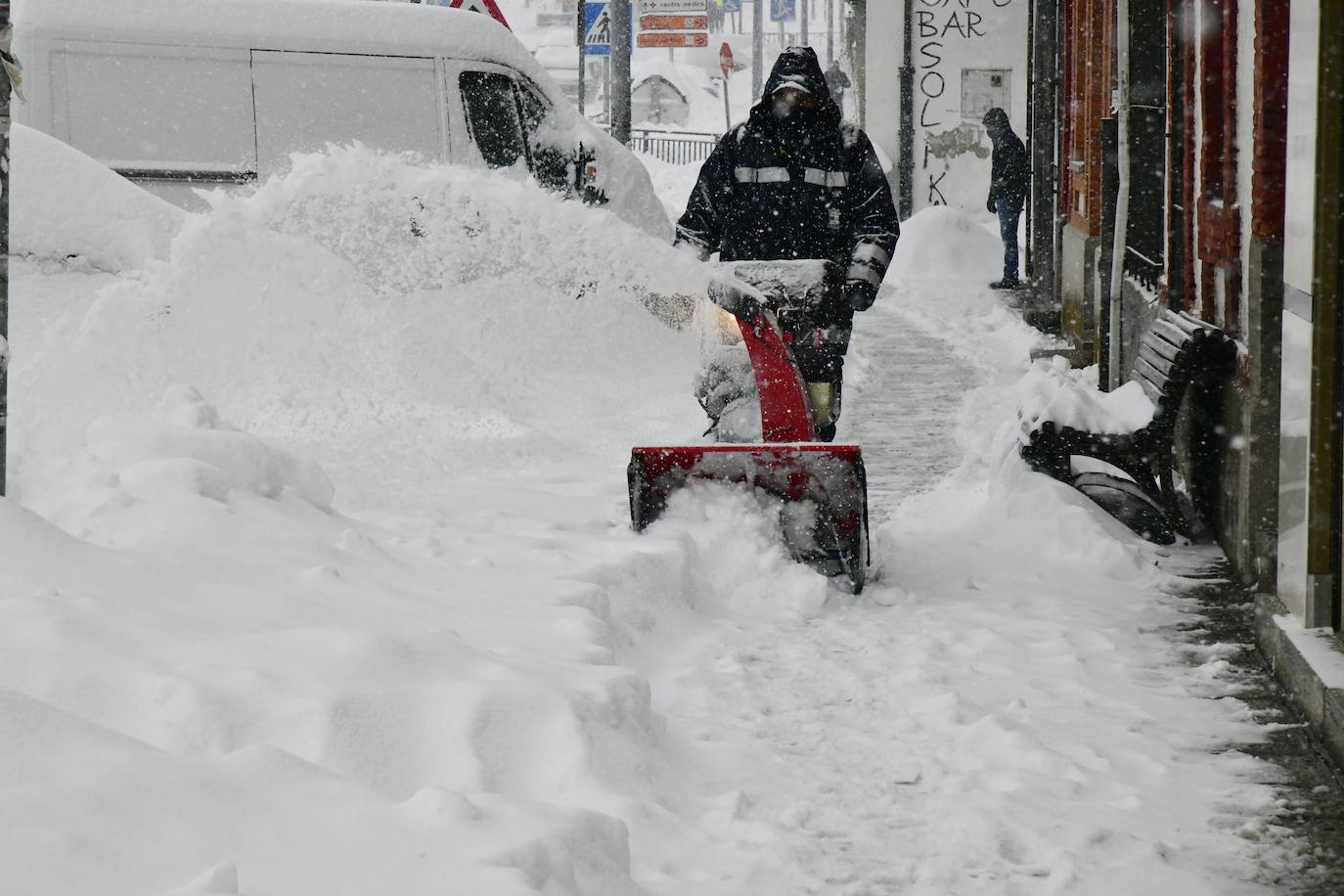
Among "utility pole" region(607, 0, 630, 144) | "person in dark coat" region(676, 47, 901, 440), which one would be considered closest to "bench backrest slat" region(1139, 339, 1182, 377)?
"person in dark coat" region(676, 47, 901, 440)

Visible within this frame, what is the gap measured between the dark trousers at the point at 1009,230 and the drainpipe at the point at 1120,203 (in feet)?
23.2

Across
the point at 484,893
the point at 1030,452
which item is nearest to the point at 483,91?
the point at 1030,452

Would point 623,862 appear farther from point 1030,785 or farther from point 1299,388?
point 1299,388

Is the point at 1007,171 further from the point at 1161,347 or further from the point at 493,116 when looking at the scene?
the point at 1161,347

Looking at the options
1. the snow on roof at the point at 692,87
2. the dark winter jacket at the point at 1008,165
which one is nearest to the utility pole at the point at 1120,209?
the dark winter jacket at the point at 1008,165

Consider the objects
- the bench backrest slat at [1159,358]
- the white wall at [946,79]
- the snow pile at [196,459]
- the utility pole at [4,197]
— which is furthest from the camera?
the white wall at [946,79]

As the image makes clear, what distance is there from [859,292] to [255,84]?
5300 mm

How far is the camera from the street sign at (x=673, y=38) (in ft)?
77.0

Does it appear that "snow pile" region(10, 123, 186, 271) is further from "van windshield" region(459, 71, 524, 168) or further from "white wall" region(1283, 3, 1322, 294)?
"white wall" region(1283, 3, 1322, 294)

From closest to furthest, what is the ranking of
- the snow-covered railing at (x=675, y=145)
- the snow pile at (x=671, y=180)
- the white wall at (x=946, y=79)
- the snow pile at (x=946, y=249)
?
the snow pile at (x=946, y=249) < the white wall at (x=946, y=79) < the snow pile at (x=671, y=180) < the snow-covered railing at (x=675, y=145)

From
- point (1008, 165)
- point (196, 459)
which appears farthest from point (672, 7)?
point (196, 459)

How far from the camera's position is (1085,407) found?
667 cm

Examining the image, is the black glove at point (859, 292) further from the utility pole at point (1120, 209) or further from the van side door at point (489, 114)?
the van side door at point (489, 114)

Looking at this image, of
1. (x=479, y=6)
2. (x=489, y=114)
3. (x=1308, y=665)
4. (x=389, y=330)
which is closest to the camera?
(x=1308, y=665)
